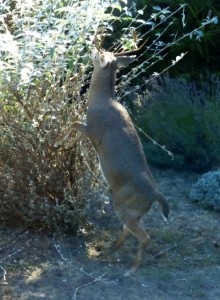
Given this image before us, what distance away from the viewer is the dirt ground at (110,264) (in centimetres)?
602

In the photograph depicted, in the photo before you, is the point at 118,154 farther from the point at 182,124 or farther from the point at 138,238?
the point at 182,124

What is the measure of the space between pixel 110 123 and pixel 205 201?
209 centimetres

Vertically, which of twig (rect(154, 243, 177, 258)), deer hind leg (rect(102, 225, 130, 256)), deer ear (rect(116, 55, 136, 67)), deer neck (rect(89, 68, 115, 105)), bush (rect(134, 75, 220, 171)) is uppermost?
deer ear (rect(116, 55, 136, 67))

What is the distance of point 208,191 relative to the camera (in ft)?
27.0

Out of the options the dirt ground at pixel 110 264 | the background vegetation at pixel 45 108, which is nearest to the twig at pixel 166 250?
the dirt ground at pixel 110 264

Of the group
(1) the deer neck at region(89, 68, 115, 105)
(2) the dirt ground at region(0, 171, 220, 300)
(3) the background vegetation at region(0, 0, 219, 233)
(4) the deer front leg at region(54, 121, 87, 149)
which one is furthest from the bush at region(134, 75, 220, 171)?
(4) the deer front leg at region(54, 121, 87, 149)

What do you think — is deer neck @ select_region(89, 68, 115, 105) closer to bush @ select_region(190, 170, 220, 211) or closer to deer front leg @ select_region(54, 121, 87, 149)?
deer front leg @ select_region(54, 121, 87, 149)

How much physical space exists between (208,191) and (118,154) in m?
A: 2.08

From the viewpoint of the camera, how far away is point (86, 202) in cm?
694

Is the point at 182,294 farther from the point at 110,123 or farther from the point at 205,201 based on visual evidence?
the point at 205,201

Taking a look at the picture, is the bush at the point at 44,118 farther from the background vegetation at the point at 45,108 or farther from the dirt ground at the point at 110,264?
the dirt ground at the point at 110,264

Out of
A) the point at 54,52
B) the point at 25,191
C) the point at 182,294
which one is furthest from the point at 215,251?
the point at 54,52

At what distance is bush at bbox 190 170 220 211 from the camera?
8109 mm

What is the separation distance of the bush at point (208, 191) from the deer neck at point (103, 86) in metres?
2.01
